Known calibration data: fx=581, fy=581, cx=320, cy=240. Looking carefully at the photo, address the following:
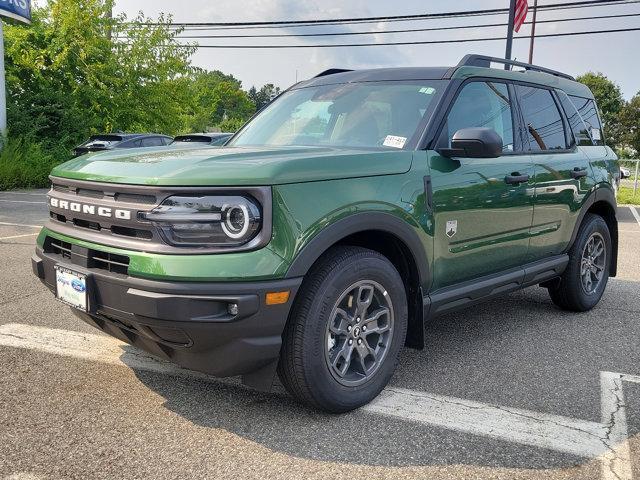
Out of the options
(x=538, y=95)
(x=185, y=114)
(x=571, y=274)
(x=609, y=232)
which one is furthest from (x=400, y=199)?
(x=185, y=114)

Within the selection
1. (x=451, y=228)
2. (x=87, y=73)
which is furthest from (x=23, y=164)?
(x=451, y=228)

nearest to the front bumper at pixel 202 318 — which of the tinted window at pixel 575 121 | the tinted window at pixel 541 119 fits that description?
the tinted window at pixel 541 119

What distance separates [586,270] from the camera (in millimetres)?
5039

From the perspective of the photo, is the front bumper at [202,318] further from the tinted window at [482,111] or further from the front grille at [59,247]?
the tinted window at [482,111]

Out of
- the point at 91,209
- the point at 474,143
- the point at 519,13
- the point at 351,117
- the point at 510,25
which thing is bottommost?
the point at 91,209

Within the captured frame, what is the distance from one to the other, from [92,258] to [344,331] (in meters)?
1.27

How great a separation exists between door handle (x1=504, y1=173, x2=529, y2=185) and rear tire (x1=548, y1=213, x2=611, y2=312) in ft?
3.96

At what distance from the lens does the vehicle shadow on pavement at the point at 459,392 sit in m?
2.61

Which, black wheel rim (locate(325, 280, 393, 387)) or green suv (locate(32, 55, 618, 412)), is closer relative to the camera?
green suv (locate(32, 55, 618, 412))

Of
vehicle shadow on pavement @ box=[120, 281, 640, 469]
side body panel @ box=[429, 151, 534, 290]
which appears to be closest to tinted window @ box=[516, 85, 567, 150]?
side body panel @ box=[429, 151, 534, 290]

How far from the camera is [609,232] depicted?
17.6 ft

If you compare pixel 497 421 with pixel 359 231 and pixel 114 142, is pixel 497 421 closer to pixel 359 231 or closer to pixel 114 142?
pixel 359 231

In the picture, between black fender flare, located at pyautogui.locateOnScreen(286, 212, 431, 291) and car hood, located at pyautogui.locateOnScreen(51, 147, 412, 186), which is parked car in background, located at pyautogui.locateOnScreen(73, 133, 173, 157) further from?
black fender flare, located at pyautogui.locateOnScreen(286, 212, 431, 291)

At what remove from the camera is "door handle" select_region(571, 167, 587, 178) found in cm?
453
